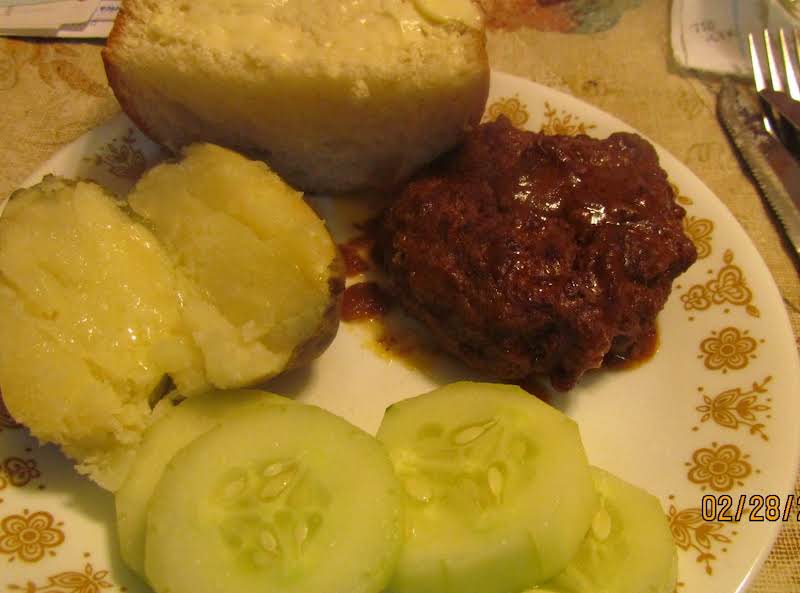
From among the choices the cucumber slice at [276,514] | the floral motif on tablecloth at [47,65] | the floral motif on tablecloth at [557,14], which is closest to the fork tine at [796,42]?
the floral motif on tablecloth at [557,14]

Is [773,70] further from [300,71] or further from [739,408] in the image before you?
[300,71]

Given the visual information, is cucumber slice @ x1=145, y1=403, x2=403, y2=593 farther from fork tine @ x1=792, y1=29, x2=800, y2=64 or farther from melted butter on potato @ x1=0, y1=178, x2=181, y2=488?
fork tine @ x1=792, y1=29, x2=800, y2=64

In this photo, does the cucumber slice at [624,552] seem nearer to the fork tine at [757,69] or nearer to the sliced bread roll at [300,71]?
the sliced bread roll at [300,71]

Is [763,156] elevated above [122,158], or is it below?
above

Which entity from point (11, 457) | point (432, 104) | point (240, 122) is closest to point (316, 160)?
point (240, 122)

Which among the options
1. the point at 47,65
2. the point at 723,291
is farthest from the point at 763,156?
the point at 47,65

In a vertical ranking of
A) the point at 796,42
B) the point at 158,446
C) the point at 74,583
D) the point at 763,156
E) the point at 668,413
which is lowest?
the point at 74,583

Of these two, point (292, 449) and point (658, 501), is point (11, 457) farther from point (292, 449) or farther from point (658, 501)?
point (658, 501)
